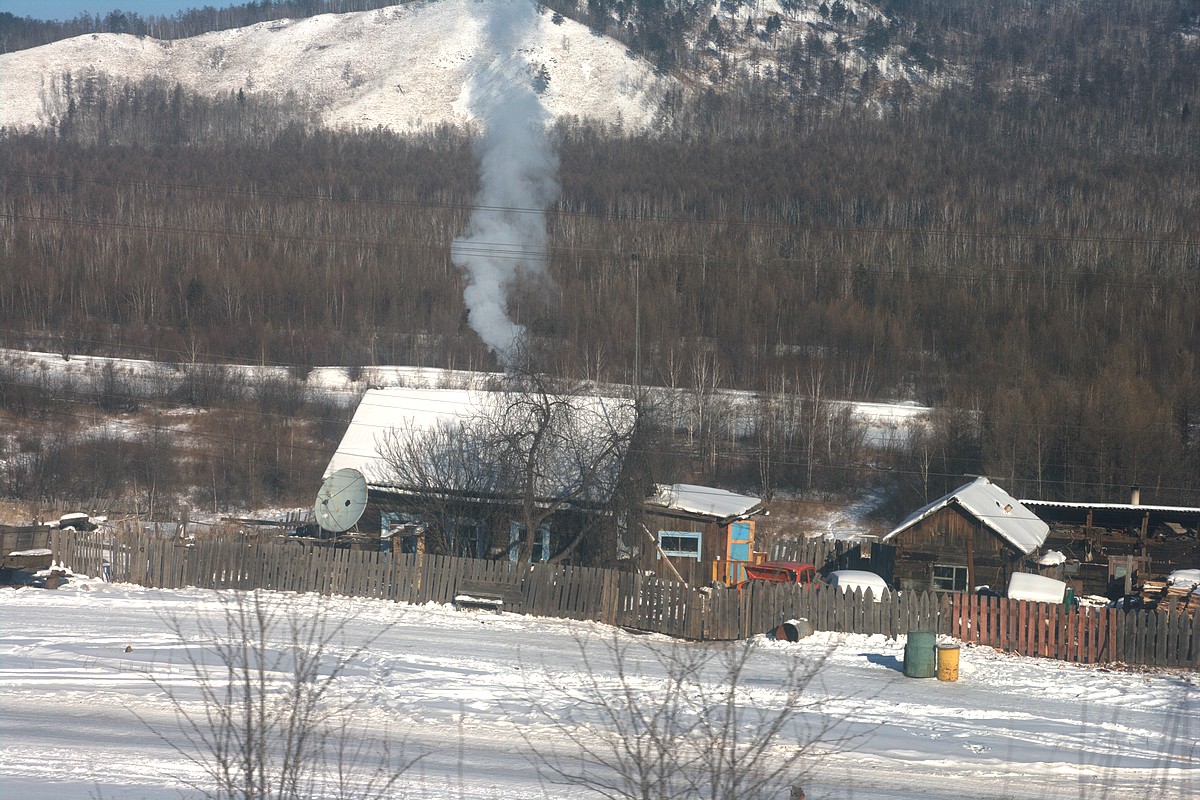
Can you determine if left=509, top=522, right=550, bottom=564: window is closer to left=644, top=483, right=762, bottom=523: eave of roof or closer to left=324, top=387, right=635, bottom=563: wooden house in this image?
left=324, top=387, right=635, bottom=563: wooden house

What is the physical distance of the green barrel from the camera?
17203 millimetres

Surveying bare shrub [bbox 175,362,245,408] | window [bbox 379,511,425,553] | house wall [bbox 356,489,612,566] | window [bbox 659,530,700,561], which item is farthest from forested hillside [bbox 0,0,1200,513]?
window [bbox 659,530,700,561]

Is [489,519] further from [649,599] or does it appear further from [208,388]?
[208,388]

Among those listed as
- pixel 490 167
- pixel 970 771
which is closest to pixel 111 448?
pixel 490 167

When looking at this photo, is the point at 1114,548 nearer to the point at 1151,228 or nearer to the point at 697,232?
the point at 697,232

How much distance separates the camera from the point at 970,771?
11.5 metres

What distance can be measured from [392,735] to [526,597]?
10.8 m

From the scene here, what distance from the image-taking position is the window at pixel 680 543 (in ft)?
93.3

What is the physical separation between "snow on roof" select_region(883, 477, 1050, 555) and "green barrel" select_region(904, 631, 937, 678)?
11874 mm

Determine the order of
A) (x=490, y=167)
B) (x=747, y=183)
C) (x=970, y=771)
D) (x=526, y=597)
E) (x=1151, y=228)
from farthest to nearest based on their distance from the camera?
1. (x=747, y=183)
2. (x=1151, y=228)
3. (x=490, y=167)
4. (x=526, y=597)
5. (x=970, y=771)

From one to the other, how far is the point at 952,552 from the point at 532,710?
1907 centimetres

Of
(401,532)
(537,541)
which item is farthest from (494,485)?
(401,532)

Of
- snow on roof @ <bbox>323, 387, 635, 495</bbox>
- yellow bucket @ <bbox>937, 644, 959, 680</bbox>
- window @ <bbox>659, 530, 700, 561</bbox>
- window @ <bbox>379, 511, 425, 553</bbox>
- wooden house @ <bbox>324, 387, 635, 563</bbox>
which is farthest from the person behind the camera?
snow on roof @ <bbox>323, 387, 635, 495</bbox>

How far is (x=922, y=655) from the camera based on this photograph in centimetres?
1723
